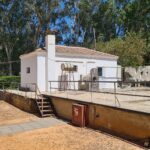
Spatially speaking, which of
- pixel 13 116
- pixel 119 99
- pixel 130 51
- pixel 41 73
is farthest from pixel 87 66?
pixel 119 99

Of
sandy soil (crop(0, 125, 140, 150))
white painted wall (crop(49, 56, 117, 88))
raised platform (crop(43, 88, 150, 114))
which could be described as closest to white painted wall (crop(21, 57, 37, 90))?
white painted wall (crop(49, 56, 117, 88))

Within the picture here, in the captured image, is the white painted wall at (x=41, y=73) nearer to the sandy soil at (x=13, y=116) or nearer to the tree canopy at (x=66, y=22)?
the sandy soil at (x=13, y=116)

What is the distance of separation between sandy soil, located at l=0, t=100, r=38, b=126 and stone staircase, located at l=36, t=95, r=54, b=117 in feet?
1.68

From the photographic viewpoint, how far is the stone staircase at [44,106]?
15.1m

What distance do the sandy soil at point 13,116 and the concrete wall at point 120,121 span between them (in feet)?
13.3

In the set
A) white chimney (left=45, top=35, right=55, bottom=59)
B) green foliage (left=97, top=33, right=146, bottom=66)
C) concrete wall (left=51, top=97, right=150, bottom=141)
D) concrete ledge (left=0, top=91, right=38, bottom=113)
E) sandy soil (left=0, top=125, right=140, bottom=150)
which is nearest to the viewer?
sandy soil (left=0, top=125, right=140, bottom=150)

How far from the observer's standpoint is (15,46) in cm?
3975

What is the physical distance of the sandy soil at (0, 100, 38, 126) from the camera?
1420cm

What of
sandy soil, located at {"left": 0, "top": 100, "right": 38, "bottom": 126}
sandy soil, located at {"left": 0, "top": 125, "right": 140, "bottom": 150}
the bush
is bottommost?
sandy soil, located at {"left": 0, "top": 125, "right": 140, "bottom": 150}

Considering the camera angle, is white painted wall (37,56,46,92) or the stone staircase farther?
white painted wall (37,56,46,92)

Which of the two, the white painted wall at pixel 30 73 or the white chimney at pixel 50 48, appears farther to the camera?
the white painted wall at pixel 30 73

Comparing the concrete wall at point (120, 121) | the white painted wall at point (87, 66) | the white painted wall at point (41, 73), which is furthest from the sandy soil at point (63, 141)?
the white painted wall at point (87, 66)

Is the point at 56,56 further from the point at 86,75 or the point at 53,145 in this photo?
the point at 53,145

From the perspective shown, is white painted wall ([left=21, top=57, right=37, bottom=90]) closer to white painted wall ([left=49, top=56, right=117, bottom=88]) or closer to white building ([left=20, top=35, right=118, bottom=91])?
white building ([left=20, top=35, right=118, bottom=91])
